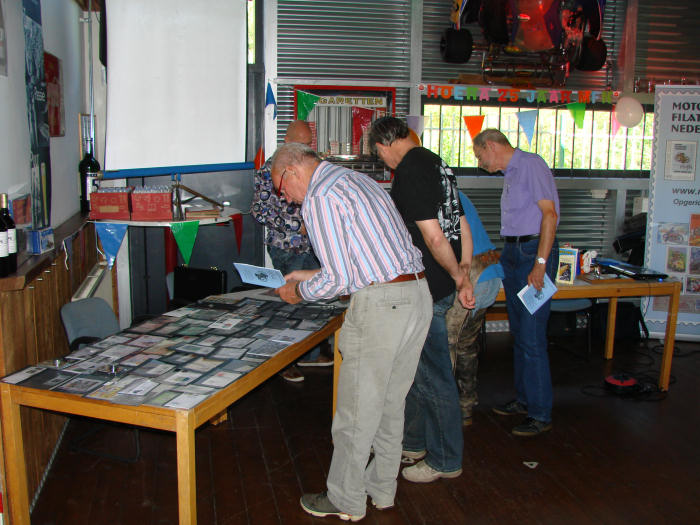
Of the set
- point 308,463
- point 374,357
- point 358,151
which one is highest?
point 358,151

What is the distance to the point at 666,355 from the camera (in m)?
4.71

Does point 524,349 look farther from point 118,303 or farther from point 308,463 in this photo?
point 118,303

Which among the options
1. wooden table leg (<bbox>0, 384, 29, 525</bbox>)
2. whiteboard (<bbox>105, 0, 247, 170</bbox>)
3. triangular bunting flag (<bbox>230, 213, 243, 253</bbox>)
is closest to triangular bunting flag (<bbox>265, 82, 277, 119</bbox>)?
whiteboard (<bbox>105, 0, 247, 170</bbox>)

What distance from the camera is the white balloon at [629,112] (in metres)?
5.83

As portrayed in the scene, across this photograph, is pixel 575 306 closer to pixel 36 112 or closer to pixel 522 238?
pixel 522 238

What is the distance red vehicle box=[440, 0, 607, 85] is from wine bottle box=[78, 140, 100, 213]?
→ 3198 mm

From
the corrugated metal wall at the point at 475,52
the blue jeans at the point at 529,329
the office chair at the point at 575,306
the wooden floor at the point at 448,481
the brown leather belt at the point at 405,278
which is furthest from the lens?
the corrugated metal wall at the point at 475,52

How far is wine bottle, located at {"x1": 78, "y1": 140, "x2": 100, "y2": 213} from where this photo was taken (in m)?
4.75

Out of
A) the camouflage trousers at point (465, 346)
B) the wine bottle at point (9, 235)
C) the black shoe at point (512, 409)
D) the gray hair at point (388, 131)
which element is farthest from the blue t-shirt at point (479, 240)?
the wine bottle at point (9, 235)

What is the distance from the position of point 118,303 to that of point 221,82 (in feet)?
7.16

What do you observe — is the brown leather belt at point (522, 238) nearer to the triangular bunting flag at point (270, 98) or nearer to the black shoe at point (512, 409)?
the black shoe at point (512, 409)

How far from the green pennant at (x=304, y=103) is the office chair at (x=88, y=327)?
273 centimetres

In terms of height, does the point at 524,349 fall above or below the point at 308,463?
above

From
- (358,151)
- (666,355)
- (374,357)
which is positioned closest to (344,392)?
(374,357)
